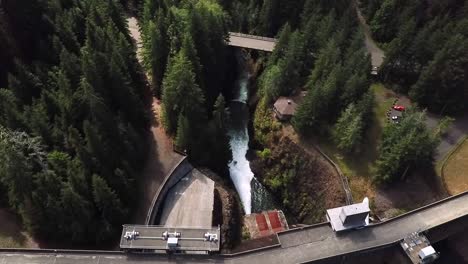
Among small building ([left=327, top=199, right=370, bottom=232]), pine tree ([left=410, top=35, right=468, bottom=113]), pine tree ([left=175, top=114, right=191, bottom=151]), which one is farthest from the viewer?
pine tree ([left=410, top=35, right=468, bottom=113])

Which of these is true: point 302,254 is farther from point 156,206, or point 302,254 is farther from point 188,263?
point 156,206

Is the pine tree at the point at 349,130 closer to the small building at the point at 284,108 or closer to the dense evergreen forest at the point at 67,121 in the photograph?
the small building at the point at 284,108

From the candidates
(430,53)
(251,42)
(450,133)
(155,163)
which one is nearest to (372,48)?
(430,53)

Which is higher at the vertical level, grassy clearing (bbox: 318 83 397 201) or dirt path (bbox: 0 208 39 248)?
grassy clearing (bbox: 318 83 397 201)

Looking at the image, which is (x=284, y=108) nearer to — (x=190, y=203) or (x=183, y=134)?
(x=183, y=134)

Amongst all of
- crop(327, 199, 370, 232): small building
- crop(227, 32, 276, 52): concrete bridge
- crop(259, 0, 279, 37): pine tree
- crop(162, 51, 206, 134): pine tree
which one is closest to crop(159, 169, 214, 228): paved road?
crop(162, 51, 206, 134): pine tree

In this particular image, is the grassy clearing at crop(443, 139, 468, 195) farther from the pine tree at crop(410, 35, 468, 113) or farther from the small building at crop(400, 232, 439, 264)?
the small building at crop(400, 232, 439, 264)

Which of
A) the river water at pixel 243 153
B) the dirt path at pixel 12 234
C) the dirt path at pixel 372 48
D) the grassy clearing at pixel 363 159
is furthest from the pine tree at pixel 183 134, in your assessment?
the dirt path at pixel 372 48
